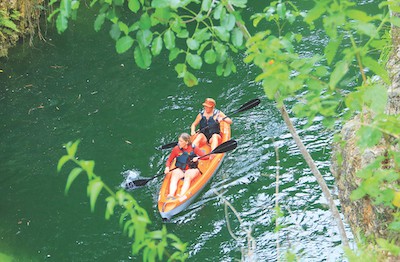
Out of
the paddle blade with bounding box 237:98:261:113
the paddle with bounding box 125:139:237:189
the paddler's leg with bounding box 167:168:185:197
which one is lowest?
the paddler's leg with bounding box 167:168:185:197

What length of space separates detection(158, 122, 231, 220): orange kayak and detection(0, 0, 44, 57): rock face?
6.58m

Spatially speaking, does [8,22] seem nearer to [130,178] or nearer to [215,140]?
[130,178]

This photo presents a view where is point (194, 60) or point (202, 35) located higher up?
point (202, 35)

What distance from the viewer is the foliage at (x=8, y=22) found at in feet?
43.5

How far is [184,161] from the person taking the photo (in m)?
8.98

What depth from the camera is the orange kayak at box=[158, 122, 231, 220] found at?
8.24 metres

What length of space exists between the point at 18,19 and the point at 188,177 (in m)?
7.58

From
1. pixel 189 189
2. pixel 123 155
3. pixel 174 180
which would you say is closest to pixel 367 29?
pixel 189 189

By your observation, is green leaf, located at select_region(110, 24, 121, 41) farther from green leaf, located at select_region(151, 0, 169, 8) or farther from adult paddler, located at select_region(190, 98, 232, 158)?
adult paddler, located at select_region(190, 98, 232, 158)

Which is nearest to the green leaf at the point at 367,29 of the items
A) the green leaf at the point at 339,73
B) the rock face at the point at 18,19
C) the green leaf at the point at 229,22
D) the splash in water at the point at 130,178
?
the green leaf at the point at 339,73

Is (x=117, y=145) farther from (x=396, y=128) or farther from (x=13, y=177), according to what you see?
(x=396, y=128)

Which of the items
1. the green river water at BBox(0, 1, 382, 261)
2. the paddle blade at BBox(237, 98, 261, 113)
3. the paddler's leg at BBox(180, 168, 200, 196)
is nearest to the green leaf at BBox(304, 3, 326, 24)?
the green river water at BBox(0, 1, 382, 261)

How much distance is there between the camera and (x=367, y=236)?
16.7 feet

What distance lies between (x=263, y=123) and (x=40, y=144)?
4087 millimetres
